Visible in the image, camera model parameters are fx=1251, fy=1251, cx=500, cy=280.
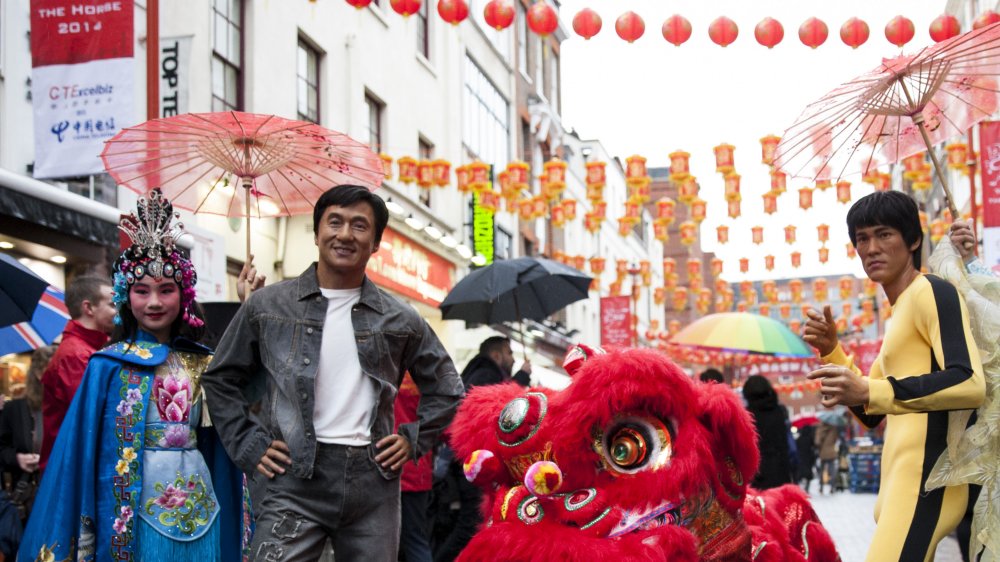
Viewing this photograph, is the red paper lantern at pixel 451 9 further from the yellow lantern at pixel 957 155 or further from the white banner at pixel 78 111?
the yellow lantern at pixel 957 155

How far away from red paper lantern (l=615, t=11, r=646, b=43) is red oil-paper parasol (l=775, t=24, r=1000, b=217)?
7.40 meters

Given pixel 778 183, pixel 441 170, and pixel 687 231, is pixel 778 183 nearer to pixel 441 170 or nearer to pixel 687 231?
pixel 687 231

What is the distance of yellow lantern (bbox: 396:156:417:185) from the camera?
20.2 meters

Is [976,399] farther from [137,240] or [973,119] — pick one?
[137,240]

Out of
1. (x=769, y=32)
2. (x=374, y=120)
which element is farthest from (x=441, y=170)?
(x=769, y=32)

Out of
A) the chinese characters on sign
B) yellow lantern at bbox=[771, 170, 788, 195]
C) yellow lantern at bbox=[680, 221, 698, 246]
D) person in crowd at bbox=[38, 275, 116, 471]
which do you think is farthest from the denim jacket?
yellow lantern at bbox=[680, 221, 698, 246]

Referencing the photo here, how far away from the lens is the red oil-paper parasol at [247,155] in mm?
6152

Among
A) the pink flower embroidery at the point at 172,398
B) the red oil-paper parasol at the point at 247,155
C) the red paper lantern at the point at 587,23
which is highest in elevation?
the red paper lantern at the point at 587,23

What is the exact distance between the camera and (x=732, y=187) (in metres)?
23.7

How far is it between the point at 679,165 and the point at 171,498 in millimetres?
18198

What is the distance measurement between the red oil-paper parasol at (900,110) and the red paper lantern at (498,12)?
8429 millimetres

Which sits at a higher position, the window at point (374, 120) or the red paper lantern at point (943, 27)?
the window at point (374, 120)

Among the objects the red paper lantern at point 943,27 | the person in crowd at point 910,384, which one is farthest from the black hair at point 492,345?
the red paper lantern at point 943,27

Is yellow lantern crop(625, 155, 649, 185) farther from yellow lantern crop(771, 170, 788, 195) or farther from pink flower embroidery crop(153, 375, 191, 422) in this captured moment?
pink flower embroidery crop(153, 375, 191, 422)
